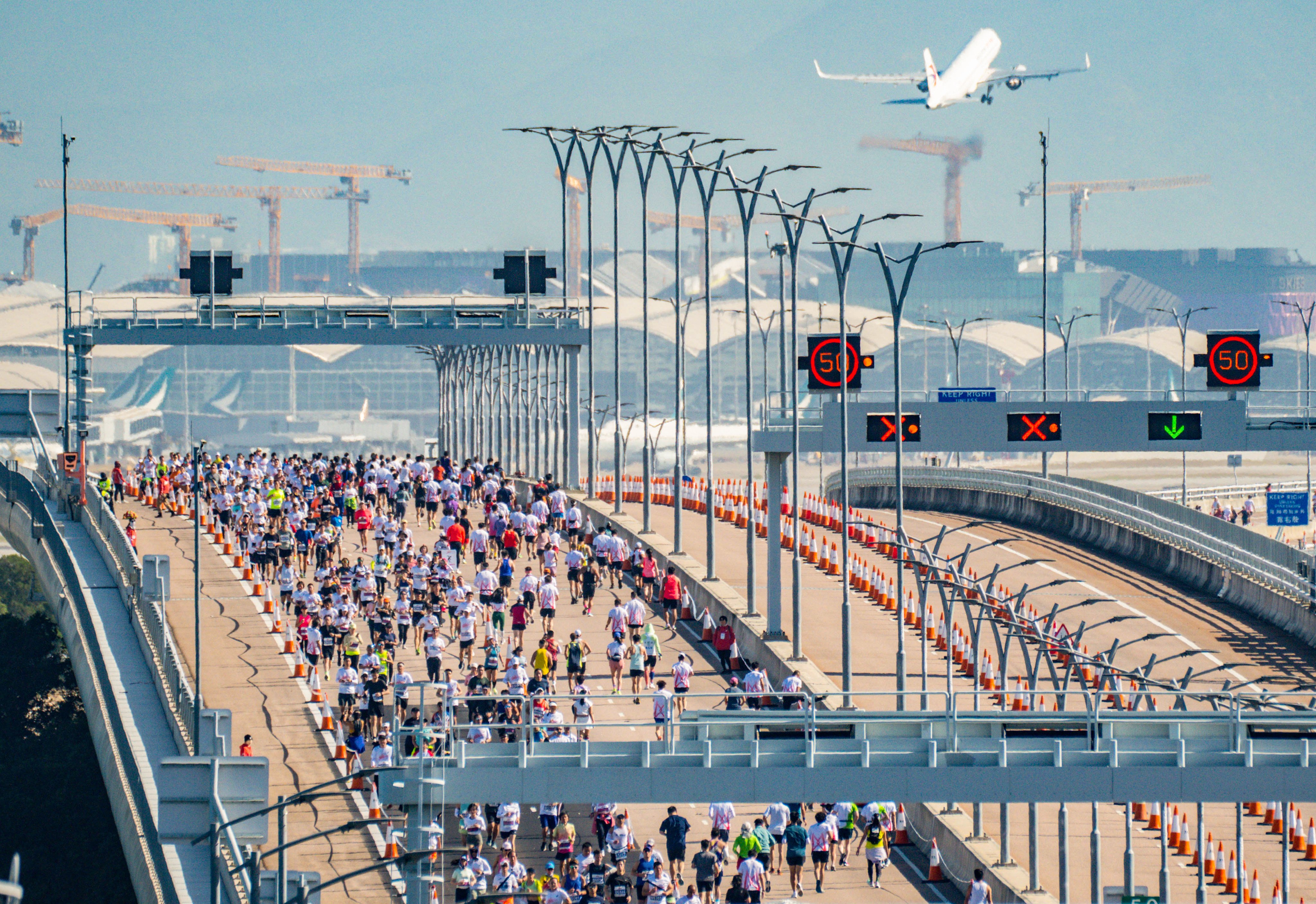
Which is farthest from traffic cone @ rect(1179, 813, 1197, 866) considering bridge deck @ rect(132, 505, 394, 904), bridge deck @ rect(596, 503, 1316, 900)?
bridge deck @ rect(132, 505, 394, 904)

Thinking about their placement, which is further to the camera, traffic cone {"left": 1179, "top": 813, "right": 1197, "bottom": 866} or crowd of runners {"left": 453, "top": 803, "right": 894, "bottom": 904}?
traffic cone {"left": 1179, "top": 813, "right": 1197, "bottom": 866}

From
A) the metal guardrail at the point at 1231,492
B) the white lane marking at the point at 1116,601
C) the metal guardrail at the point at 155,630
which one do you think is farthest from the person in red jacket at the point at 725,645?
the metal guardrail at the point at 1231,492

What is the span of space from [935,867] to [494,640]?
1094 cm

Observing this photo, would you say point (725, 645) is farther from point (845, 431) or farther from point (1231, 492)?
point (1231, 492)

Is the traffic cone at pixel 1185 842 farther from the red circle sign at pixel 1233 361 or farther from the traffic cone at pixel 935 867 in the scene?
the red circle sign at pixel 1233 361

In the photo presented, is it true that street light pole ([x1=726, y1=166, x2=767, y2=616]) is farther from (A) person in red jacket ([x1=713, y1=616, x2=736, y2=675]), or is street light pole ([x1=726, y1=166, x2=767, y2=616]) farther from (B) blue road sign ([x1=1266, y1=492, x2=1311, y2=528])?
(B) blue road sign ([x1=1266, y1=492, x2=1311, y2=528])

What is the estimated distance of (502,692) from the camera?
32969 mm

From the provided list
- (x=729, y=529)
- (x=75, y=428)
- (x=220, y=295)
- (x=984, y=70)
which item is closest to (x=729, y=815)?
(x=729, y=529)

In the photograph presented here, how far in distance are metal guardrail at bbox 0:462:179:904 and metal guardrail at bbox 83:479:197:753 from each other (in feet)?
2.94

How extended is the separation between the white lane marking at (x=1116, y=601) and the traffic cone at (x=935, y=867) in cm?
937

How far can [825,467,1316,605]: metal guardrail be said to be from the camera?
51.2 m

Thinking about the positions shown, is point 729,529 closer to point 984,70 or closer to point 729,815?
point 729,815

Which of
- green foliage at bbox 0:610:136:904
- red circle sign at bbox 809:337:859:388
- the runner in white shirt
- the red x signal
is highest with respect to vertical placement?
red circle sign at bbox 809:337:859:388

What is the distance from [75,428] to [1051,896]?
134 ft
